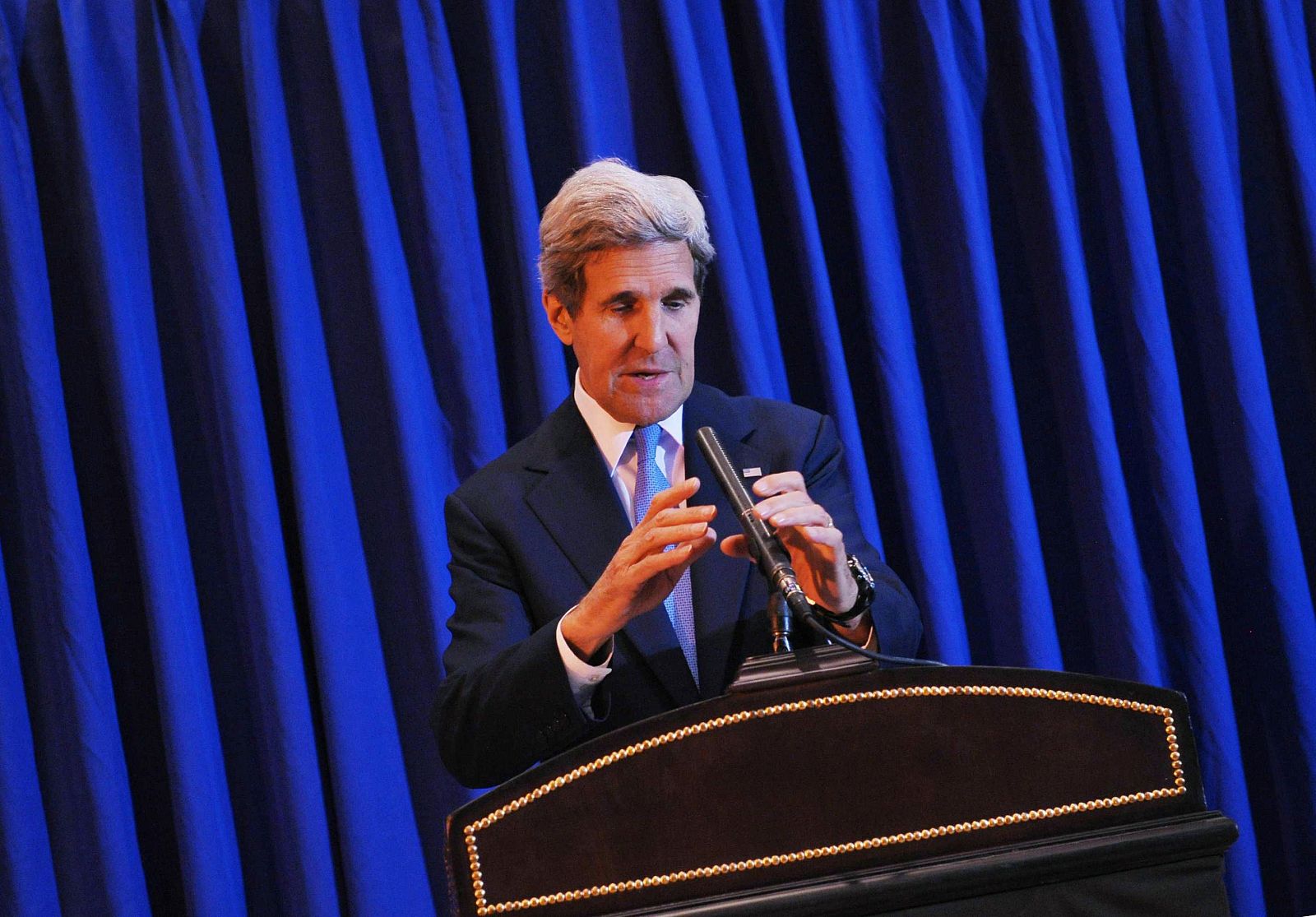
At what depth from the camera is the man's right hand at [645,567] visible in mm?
1152

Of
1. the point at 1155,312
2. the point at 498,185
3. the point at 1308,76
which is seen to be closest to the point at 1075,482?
the point at 1155,312

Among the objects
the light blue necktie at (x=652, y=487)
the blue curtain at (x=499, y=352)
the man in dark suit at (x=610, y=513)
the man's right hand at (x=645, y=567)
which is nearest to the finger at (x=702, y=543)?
the man's right hand at (x=645, y=567)

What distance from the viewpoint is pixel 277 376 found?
2627 mm

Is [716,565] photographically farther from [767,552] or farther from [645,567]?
[767,552]

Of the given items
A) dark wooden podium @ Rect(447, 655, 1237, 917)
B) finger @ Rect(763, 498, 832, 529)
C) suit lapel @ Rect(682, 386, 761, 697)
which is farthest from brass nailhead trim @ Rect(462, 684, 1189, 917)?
suit lapel @ Rect(682, 386, 761, 697)

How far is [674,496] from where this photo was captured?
1172mm

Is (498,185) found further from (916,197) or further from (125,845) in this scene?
(125,845)

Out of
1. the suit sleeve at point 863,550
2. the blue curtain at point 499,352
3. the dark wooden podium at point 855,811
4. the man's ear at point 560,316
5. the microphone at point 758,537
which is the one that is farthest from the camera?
the blue curtain at point 499,352

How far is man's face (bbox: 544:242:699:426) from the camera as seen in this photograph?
5.11ft

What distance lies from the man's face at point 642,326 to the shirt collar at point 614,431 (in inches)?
1.3

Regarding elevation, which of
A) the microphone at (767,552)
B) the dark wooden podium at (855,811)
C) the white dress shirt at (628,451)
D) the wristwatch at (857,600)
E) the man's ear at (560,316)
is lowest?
the dark wooden podium at (855,811)

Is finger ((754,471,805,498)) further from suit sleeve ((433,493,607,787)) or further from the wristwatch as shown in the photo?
suit sleeve ((433,493,607,787))

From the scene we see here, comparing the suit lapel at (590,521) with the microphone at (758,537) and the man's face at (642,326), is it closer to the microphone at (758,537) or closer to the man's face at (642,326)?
the man's face at (642,326)

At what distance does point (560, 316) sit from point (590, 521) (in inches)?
11.2
